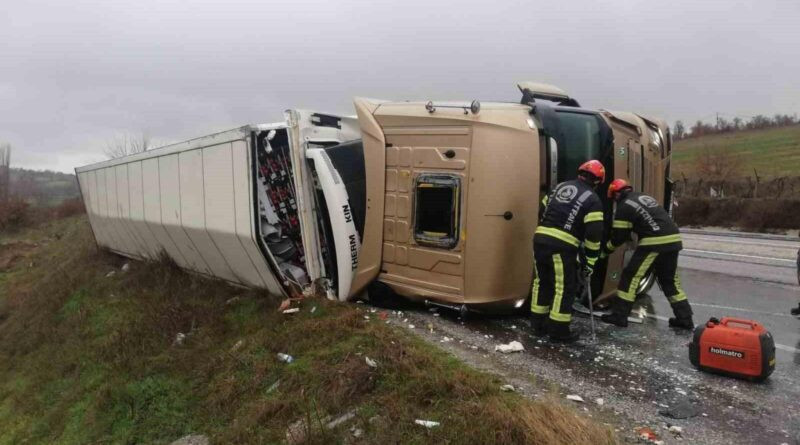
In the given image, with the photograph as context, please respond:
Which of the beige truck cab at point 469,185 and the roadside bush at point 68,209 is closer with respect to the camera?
the beige truck cab at point 469,185

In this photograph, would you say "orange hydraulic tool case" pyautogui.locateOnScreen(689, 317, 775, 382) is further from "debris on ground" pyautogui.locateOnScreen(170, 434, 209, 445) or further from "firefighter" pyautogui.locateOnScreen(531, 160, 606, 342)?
"debris on ground" pyautogui.locateOnScreen(170, 434, 209, 445)

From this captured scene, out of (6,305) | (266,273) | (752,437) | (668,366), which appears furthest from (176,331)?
(6,305)

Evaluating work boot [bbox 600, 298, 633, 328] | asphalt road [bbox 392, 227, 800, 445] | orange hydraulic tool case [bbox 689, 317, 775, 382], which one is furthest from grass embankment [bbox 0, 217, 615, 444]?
work boot [bbox 600, 298, 633, 328]

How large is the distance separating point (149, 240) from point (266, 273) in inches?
156

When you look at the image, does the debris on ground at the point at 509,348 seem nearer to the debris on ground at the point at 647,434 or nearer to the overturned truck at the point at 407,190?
the overturned truck at the point at 407,190

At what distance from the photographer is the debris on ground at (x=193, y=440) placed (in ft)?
14.0

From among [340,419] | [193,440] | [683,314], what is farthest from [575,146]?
[193,440]

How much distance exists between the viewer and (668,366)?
4.22 meters

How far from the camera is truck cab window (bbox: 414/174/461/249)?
16.4ft

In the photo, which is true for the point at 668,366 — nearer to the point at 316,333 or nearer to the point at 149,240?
the point at 316,333

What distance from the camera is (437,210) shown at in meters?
5.10

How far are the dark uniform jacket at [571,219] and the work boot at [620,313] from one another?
2.56 ft

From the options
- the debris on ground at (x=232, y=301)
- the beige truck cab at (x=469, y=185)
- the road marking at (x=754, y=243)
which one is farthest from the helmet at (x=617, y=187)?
the road marking at (x=754, y=243)

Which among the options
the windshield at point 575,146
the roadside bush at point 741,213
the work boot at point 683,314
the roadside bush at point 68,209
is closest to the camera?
the windshield at point 575,146
